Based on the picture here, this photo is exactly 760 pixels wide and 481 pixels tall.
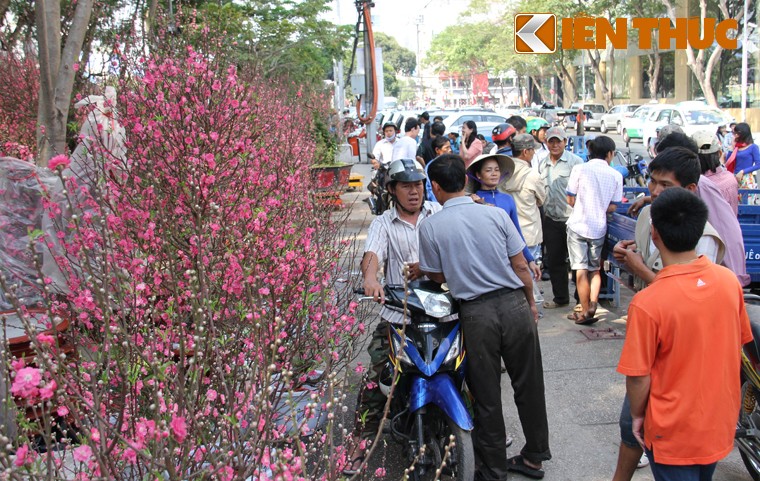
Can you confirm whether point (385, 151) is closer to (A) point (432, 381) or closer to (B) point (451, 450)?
(A) point (432, 381)

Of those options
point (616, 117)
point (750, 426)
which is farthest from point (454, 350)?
point (616, 117)

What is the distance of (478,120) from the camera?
26.9 meters

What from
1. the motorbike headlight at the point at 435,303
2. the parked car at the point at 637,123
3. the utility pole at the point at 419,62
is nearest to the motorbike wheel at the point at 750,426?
the motorbike headlight at the point at 435,303

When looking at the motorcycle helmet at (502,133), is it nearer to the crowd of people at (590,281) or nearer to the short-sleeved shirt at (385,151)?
the crowd of people at (590,281)

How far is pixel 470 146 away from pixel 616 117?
31645 mm

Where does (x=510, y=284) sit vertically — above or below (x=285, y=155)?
below

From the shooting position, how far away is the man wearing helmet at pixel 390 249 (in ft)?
13.6

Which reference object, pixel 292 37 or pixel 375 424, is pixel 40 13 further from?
pixel 292 37

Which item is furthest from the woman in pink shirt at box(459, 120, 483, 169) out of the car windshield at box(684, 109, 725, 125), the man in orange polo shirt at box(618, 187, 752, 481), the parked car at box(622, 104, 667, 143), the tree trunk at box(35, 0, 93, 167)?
the parked car at box(622, 104, 667, 143)

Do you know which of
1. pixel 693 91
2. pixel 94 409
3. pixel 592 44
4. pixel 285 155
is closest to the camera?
pixel 94 409

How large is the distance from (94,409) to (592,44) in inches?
1268

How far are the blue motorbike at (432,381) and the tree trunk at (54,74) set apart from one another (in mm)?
3336

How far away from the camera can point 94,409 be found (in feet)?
6.07

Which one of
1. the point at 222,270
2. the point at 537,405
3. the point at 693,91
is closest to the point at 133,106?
the point at 222,270
